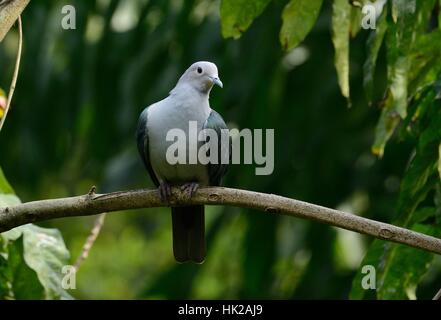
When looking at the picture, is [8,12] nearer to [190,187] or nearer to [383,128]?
[190,187]

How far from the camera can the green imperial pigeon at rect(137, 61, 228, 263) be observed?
4.59m

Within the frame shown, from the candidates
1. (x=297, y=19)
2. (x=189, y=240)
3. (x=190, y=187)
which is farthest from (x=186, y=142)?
(x=297, y=19)

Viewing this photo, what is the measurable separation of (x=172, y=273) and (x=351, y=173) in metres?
1.81

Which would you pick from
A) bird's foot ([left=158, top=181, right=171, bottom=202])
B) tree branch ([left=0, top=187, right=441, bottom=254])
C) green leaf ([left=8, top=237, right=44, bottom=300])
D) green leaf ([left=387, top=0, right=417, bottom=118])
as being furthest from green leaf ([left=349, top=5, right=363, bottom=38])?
green leaf ([left=8, top=237, right=44, bottom=300])

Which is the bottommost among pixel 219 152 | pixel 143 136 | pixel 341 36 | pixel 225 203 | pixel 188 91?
pixel 225 203

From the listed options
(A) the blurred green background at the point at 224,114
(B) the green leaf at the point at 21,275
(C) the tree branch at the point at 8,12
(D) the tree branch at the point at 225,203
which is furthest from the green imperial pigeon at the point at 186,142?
(A) the blurred green background at the point at 224,114

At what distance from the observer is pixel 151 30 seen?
8781mm

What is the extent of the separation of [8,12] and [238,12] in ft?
3.70

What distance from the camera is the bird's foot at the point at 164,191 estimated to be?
4.06 metres

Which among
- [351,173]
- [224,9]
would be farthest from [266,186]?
[224,9]

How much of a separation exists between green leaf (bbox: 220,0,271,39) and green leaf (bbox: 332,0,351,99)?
13.4 inches

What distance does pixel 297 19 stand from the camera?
446cm

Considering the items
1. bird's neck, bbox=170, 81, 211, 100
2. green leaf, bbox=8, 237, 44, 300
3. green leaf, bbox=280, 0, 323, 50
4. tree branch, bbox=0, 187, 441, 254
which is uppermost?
green leaf, bbox=280, 0, 323, 50

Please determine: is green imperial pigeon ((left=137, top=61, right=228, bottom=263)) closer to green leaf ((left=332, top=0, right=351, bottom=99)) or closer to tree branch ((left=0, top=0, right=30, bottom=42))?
green leaf ((left=332, top=0, right=351, bottom=99))
